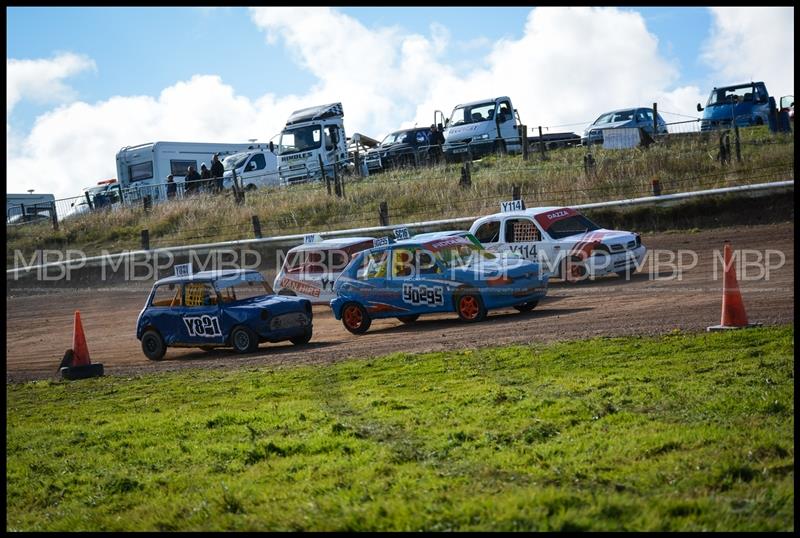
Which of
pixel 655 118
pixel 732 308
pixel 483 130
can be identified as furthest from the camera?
pixel 483 130

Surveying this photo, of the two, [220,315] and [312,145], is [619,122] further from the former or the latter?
[220,315]

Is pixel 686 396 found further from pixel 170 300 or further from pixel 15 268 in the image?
pixel 15 268

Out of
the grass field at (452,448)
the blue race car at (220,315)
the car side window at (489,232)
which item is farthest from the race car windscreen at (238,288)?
the car side window at (489,232)

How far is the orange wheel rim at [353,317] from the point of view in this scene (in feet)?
57.6

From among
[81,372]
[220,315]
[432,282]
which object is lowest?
[81,372]

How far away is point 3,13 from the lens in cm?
644

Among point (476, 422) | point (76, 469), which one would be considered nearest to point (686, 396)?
point (476, 422)

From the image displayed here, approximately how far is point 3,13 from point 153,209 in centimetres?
3130

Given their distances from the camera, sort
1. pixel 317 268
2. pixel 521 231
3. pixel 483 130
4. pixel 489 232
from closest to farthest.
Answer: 1. pixel 317 268
2. pixel 521 231
3. pixel 489 232
4. pixel 483 130

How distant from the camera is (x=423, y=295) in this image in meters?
16.9

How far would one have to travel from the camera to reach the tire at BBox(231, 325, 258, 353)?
16.1 meters

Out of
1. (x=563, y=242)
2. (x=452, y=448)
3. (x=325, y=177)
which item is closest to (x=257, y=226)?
(x=325, y=177)

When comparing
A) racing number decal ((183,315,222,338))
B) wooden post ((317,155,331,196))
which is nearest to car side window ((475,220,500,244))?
racing number decal ((183,315,222,338))

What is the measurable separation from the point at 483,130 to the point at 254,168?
9.66 meters
